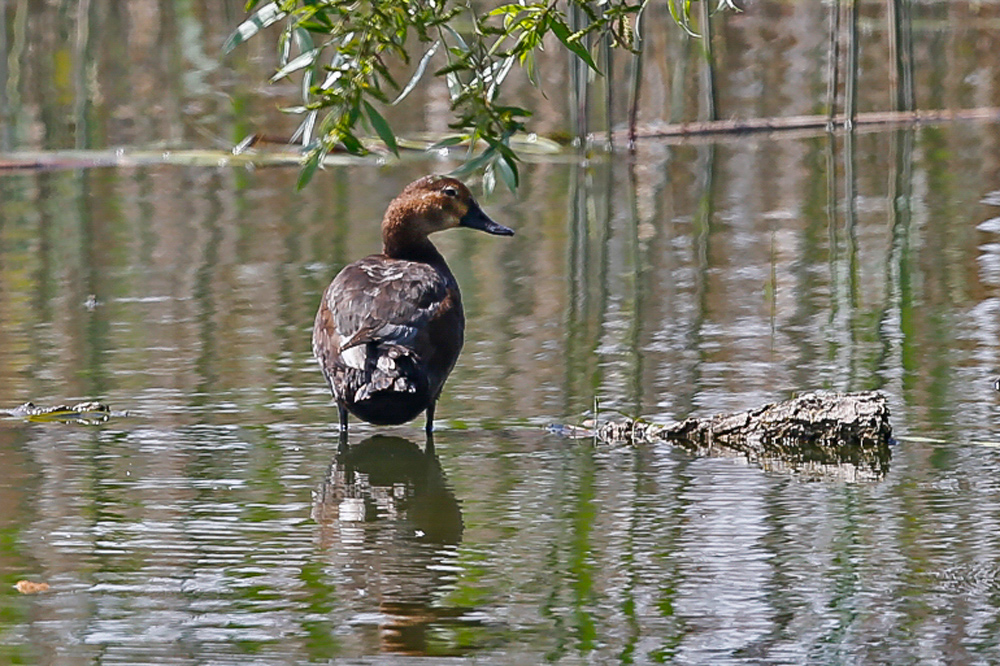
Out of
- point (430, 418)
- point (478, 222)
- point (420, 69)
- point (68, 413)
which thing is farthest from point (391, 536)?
point (478, 222)

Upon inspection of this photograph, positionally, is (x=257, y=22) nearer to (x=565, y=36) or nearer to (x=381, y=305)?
(x=565, y=36)

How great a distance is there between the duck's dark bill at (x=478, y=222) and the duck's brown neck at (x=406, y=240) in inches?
10.2

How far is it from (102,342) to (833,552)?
396 cm

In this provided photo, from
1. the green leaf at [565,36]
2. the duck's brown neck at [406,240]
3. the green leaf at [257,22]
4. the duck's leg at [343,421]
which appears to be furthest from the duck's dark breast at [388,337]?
the green leaf at [565,36]

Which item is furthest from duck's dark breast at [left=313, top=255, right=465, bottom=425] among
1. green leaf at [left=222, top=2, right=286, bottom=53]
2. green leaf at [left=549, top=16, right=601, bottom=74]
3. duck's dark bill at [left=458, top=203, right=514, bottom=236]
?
green leaf at [left=549, top=16, right=601, bottom=74]

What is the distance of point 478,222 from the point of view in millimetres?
7578

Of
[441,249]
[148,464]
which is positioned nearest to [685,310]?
[441,249]

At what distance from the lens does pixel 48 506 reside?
537cm

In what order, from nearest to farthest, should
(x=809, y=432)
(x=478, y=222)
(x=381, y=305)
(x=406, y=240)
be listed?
1. (x=809, y=432)
2. (x=381, y=305)
3. (x=406, y=240)
4. (x=478, y=222)

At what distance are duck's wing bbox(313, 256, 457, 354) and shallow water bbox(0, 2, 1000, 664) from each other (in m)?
0.35

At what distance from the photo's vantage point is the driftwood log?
5766 millimetres

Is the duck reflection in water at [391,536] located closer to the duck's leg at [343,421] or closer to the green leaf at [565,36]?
the duck's leg at [343,421]

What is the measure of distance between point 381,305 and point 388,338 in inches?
7.6

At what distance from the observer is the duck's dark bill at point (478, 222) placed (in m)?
7.50
